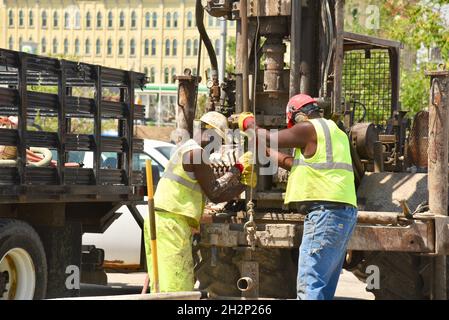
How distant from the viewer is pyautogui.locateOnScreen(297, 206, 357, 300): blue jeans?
9258 millimetres

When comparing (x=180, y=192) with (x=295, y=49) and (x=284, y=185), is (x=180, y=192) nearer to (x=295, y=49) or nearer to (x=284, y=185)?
(x=284, y=185)

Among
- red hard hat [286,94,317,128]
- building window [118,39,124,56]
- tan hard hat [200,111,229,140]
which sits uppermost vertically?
building window [118,39,124,56]

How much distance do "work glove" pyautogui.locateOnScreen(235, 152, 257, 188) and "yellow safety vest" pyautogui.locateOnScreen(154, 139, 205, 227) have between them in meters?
0.58

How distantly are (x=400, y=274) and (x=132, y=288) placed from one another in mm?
4826

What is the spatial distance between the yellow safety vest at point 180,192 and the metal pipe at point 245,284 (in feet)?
2.24

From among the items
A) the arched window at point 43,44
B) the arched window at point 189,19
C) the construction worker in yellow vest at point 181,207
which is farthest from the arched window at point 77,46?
the construction worker in yellow vest at point 181,207

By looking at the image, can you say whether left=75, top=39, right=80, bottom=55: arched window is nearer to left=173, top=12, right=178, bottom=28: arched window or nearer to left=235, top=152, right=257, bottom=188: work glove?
left=173, top=12, right=178, bottom=28: arched window

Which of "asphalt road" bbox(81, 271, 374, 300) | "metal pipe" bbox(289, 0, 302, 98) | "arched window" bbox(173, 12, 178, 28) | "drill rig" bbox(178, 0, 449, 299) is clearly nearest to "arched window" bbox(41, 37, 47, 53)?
"arched window" bbox(173, 12, 178, 28)

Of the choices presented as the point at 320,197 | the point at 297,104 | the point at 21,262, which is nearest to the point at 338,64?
the point at 297,104

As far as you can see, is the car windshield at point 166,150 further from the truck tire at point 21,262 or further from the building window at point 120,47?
the building window at point 120,47

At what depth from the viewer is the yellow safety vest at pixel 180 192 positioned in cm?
981

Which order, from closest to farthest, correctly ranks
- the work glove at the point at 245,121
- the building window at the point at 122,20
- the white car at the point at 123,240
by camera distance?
→ the work glove at the point at 245,121 < the white car at the point at 123,240 < the building window at the point at 122,20

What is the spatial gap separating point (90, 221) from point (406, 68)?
2159 cm

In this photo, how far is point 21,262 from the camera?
1084 cm
